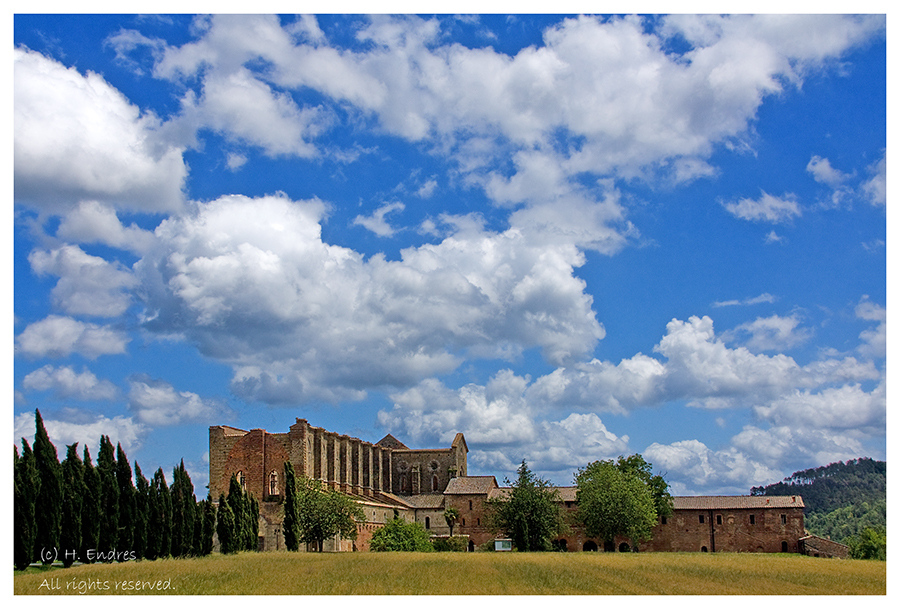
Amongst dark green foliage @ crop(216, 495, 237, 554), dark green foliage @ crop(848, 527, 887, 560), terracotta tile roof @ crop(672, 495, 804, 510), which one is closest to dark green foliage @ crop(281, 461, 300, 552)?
dark green foliage @ crop(216, 495, 237, 554)

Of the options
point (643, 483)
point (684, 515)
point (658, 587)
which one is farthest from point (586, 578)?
point (684, 515)

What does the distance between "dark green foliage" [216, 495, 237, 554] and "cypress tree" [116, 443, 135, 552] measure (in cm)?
838

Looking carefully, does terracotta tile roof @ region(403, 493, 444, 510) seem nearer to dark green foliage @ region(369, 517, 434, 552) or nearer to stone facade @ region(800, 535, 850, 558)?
dark green foliage @ region(369, 517, 434, 552)

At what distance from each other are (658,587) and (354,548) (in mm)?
36136

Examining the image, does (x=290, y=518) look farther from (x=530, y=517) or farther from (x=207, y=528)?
(x=530, y=517)

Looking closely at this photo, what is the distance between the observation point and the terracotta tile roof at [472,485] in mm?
73750

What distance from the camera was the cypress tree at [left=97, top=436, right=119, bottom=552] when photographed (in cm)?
3322

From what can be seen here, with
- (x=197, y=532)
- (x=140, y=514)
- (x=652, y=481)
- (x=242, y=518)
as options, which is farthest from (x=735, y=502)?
(x=140, y=514)

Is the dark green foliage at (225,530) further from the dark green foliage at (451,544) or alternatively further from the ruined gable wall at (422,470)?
the ruined gable wall at (422,470)

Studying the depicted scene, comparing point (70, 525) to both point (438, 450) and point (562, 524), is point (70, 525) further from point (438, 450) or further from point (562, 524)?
point (438, 450)

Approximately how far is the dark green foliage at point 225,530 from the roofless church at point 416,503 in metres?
11.1

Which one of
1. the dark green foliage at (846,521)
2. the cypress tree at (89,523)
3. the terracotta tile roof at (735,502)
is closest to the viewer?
the cypress tree at (89,523)

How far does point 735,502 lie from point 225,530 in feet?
151

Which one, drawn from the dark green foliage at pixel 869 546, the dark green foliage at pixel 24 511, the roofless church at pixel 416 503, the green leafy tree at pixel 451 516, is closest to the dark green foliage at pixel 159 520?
the dark green foliage at pixel 24 511
